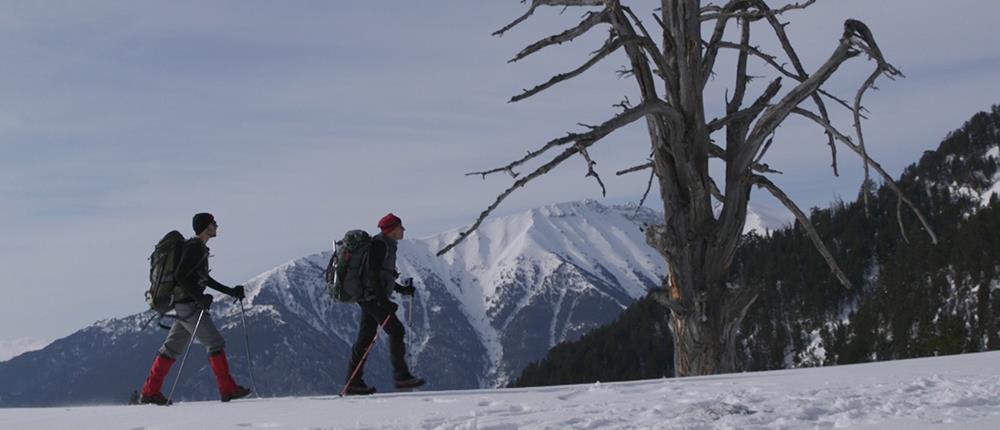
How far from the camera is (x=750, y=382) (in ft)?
24.6

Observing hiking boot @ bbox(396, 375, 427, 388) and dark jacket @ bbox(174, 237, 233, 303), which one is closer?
dark jacket @ bbox(174, 237, 233, 303)

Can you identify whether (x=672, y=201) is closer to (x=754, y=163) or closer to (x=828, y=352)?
(x=754, y=163)

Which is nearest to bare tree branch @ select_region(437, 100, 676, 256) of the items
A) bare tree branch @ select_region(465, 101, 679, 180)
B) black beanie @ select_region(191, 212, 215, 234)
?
bare tree branch @ select_region(465, 101, 679, 180)

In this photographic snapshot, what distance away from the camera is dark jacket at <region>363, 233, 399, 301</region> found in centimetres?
977

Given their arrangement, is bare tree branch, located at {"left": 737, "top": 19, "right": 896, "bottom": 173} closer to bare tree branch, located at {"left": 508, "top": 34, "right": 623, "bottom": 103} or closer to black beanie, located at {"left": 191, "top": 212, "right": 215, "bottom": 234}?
bare tree branch, located at {"left": 508, "top": 34, "right": 623, "bottom": 103}

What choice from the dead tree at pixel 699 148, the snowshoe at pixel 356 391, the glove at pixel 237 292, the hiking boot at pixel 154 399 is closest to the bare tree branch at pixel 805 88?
the dead tree at pixel 699 148

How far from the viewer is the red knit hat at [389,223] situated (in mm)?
10094

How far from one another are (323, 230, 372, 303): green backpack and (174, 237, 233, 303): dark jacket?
107 centimetres

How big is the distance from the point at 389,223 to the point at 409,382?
64.5 inches

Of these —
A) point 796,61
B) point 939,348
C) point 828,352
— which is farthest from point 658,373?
point 796,61

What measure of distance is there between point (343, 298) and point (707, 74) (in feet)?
13.6

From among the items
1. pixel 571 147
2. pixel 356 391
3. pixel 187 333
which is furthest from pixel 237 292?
pixel 571 147

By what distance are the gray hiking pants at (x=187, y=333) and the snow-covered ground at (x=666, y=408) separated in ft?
4.17

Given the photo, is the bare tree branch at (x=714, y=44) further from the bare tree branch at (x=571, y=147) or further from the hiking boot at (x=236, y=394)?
the hiking boot at (x=236, y=394)
